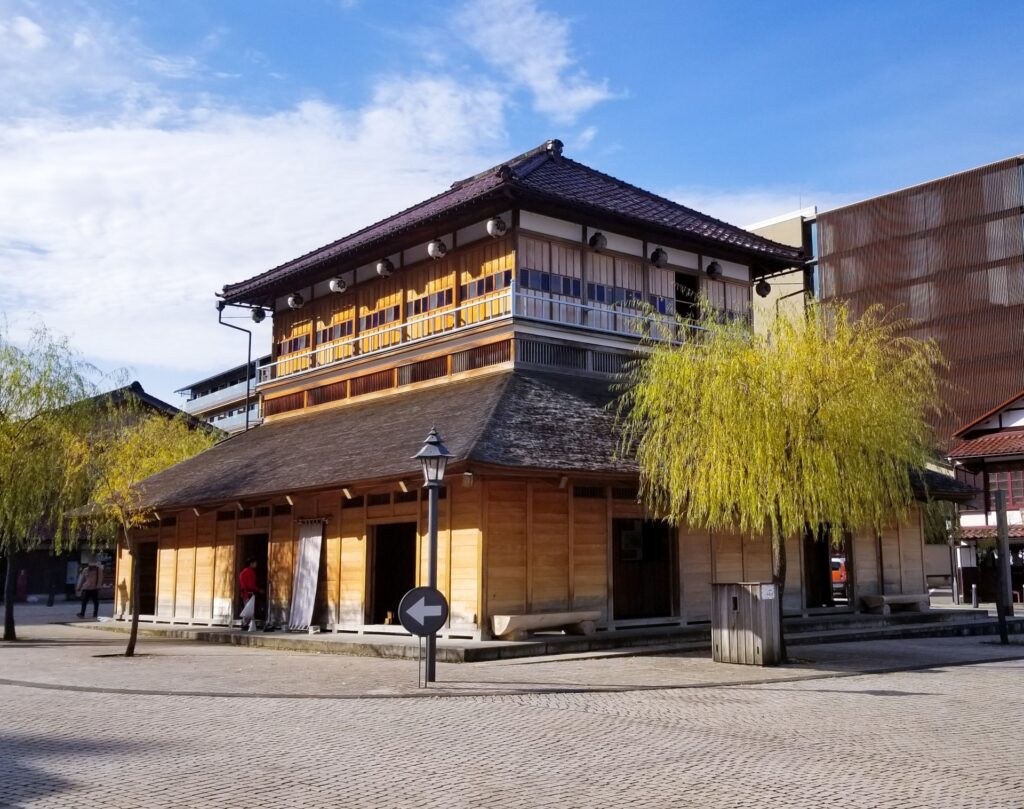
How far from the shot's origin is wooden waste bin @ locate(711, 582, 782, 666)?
15.1m

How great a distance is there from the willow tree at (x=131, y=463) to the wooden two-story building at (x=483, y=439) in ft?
3.17

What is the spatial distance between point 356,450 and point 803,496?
9419 mm

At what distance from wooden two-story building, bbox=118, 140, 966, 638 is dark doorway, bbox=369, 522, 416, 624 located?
2.4 inches

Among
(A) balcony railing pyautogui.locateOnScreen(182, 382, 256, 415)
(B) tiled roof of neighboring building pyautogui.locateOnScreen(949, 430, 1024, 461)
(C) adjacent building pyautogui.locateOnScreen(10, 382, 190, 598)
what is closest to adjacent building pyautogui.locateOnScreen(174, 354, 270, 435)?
(A) balcony railing pyautogui.locateOnScreen(182, 382, 256, 415)

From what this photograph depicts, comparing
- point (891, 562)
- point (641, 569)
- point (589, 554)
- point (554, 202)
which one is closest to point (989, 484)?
point (891, 562)

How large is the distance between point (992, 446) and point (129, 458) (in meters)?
26.5

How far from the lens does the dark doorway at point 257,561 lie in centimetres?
2322

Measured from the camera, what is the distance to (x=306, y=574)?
826 inches

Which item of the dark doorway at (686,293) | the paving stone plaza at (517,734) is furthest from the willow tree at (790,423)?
the dark doorway at (686,293)

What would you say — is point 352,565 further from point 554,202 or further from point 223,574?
point 554,202

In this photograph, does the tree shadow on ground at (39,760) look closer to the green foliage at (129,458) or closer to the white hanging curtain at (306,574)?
→ the green foliage at (129,458)

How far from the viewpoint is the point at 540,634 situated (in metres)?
18.2

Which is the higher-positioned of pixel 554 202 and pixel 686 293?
pixel 554 202

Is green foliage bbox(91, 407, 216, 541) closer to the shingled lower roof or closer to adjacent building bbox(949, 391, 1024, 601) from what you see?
the shingled lower roof
